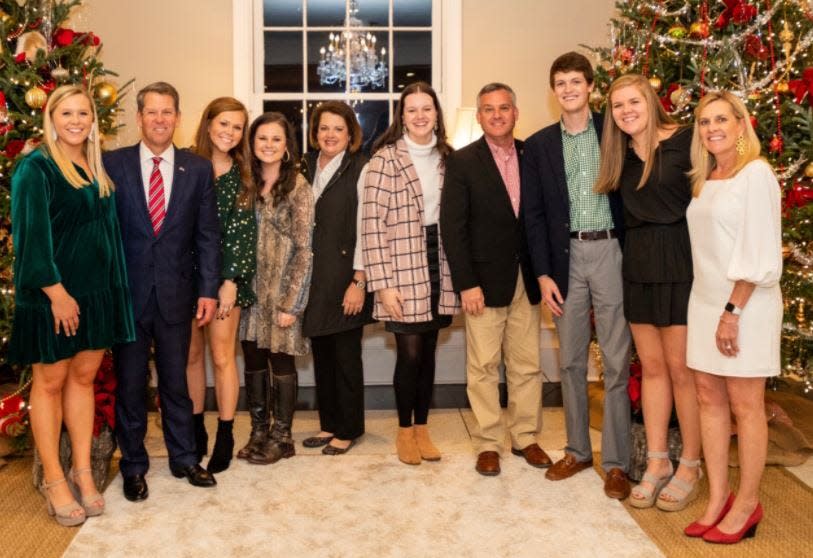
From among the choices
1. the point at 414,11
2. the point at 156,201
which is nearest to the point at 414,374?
the point at 156,201

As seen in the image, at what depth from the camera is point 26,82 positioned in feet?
11.3

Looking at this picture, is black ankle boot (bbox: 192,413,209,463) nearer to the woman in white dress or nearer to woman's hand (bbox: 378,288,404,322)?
woman's hand (bbox: 378,288,404,322)

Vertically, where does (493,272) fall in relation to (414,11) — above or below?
below

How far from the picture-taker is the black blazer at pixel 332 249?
11.9 feet

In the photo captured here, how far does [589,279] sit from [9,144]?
7.86 feet

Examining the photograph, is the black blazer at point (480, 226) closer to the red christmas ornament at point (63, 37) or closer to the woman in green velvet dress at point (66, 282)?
the woman in green velvet dress at point (66, 282)

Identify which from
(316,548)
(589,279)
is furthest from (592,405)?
(316,548)

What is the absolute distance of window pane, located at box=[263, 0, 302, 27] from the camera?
17.4ft

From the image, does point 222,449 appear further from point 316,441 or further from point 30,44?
point 30,44

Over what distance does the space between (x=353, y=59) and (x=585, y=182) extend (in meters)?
2.59

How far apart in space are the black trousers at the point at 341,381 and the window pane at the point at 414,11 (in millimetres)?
2430

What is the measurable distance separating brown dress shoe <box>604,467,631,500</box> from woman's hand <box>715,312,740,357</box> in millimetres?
808

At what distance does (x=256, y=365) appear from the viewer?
368 centimetres

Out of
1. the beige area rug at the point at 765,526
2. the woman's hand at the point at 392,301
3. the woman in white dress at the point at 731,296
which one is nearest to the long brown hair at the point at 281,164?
Result: the woman's hand at the point at 392,301
